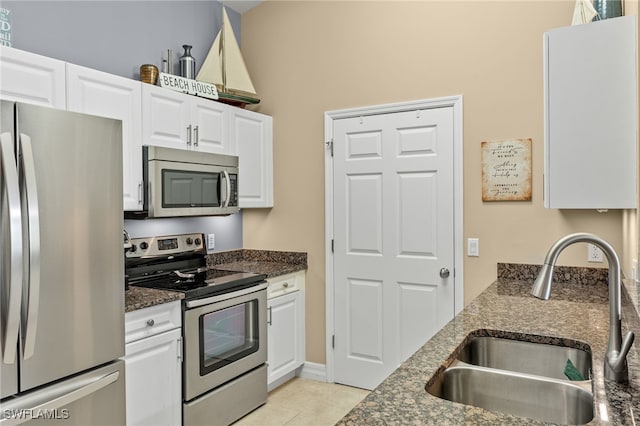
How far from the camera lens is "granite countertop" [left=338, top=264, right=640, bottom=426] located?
3.38 ft

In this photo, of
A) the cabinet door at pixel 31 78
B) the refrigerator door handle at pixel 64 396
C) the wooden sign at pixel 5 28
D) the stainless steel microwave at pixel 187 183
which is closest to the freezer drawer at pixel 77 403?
the refrigerator door handle at pixel 64 396

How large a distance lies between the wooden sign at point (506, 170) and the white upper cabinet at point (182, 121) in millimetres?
1749

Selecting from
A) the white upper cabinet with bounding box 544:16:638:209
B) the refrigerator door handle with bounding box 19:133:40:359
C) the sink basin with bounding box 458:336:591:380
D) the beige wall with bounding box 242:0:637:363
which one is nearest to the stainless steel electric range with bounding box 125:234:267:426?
the beige wall with bounding box 242:0:637:363

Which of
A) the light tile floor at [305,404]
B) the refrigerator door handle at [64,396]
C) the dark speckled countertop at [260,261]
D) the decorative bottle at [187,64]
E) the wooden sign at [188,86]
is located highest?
the decorative bottle at [187,64]

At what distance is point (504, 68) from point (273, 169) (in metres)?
1.85

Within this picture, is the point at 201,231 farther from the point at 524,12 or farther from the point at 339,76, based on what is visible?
the point at 524,12

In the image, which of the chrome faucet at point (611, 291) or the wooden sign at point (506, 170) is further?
the wooden sign at point (506, 170)

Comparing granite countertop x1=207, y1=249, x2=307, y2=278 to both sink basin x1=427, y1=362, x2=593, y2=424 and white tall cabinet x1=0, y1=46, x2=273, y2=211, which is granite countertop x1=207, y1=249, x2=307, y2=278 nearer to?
white tall cabinet x1=0, y1=46, x2=273, y2=211

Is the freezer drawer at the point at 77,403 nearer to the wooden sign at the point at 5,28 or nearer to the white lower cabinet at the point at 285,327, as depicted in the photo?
the white lower cabinet at the point at 285,327

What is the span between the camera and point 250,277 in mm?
2984

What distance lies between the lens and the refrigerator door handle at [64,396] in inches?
64.8

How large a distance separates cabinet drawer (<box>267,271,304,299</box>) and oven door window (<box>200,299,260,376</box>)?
260 millimetres

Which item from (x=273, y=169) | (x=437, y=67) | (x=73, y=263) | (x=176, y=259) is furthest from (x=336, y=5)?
(x=73, y=263)

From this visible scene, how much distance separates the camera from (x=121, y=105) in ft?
8.38
